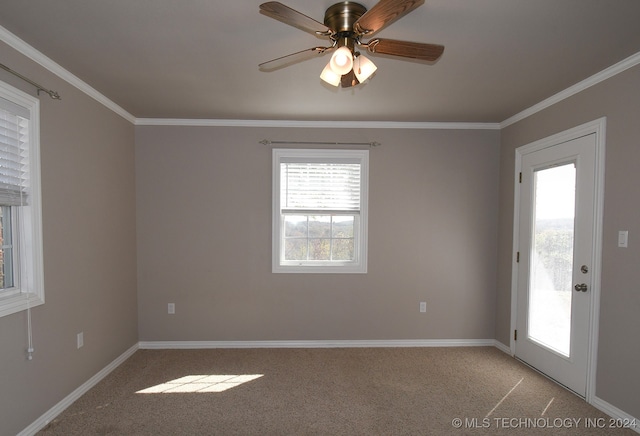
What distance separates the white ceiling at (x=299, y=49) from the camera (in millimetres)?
1812

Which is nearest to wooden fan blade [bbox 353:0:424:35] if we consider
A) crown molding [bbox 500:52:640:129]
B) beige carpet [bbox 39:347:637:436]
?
crown molding [bbox 500:52:640:129]

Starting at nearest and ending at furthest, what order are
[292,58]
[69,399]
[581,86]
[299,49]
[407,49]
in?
[407,49] < [292,58] < [299,49] < [69,399] < [581,86]

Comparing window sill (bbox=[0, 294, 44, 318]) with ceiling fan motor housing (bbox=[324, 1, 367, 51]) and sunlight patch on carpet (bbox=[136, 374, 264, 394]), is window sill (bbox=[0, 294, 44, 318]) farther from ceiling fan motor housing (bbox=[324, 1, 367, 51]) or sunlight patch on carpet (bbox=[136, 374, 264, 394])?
ceiling fan motor housing (bbox=[324, 1, 367, 51])

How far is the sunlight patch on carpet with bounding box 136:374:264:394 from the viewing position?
290cm

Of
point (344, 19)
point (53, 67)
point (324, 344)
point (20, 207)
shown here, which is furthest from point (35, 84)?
point (324, 344)

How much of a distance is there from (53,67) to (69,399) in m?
2.45

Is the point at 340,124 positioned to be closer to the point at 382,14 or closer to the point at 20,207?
the point at 382,14

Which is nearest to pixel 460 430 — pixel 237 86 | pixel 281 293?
pixel 281 293

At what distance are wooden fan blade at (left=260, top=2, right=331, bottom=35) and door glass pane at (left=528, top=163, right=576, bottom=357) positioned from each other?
250 centimetres

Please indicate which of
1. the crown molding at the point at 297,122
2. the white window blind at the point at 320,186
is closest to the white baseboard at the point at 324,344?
the white window blind at the point at 320,186

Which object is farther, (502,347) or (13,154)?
(502,347)

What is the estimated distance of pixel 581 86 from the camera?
9.00 feet

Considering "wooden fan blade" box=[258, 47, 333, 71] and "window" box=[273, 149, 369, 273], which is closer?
"wooden fan blade" box=[258, 47, 333, 71]

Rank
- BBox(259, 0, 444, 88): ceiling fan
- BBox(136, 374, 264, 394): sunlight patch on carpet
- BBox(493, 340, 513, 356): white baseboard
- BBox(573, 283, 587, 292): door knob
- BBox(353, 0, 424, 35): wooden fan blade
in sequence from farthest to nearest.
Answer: BBox(493, 340, 513, 356): white baseboard, BBox(136, 374, 264, 394): sunlight patch on carpet, BBox(573, 283, 587, 292): door knob, BBox(259, 0, 444, 88): ceiling fan, BBox(353, 0, 424, 35): wooden fan blade
